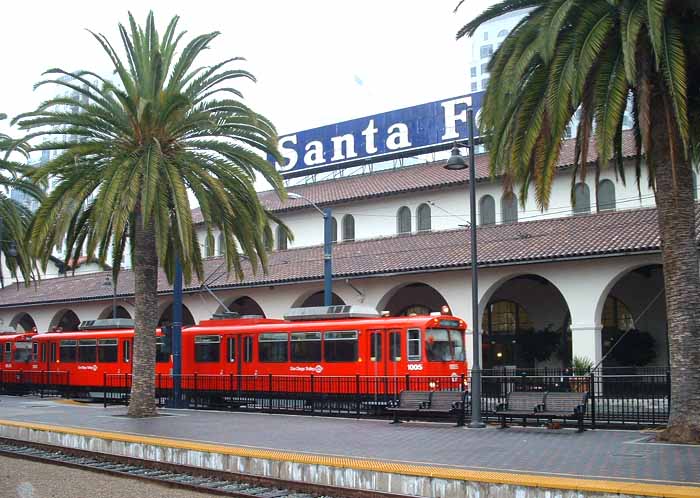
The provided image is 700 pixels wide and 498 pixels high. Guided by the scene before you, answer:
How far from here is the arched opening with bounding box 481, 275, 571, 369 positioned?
36.6 m

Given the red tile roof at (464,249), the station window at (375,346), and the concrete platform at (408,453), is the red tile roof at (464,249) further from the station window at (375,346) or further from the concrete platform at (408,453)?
A: the concrete platform at (408,453)

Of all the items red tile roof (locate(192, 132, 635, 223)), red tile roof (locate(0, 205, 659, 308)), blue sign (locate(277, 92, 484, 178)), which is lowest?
red tile roof (locate(0, 205, 659, 308))

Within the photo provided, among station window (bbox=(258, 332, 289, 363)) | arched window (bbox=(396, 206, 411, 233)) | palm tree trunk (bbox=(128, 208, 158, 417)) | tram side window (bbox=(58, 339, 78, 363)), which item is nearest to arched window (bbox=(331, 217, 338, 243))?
arched window (bbox=(396, 206, 411, 233))

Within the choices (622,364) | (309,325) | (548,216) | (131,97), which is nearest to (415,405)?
(309,325)

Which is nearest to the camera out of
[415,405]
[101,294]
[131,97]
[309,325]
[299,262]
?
[415,405]

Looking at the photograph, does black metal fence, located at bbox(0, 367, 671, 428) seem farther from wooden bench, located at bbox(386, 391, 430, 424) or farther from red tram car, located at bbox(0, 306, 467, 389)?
wooden bench, located at bbox(386, 391, 430, 424)

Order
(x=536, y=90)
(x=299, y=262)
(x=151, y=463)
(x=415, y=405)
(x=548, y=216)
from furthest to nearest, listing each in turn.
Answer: (x=299, y=262) → (x=548, y=216) → (x=415, y=405) → (x=536, y=90) → (x=151, y=463)

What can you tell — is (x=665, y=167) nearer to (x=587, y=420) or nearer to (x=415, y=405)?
(x=587, y=420)

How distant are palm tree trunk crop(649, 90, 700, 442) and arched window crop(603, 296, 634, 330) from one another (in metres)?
19.4

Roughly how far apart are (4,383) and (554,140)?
116ft

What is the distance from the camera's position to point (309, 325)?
29.7 metres

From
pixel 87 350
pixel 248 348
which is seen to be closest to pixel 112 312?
pixel 87 350

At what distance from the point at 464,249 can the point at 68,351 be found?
1952 centimetres

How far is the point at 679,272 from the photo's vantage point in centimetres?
1709
